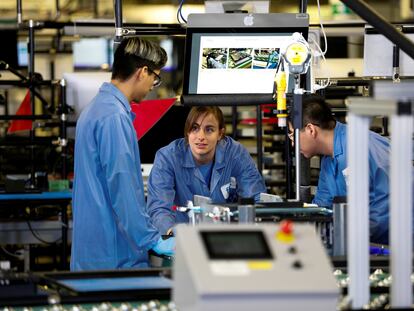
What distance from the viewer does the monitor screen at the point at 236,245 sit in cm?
254

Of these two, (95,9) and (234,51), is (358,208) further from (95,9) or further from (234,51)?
(95,9)

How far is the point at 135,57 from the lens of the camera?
452 cm

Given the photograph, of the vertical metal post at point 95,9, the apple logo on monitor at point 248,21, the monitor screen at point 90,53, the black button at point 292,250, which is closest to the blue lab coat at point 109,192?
the apple logo on monitor at point 248,21

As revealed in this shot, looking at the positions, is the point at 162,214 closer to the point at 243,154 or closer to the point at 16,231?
the point at 243,154

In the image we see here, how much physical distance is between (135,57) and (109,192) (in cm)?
61

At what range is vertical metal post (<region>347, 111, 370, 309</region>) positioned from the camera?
9.00 ft

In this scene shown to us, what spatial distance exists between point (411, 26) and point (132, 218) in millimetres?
2292

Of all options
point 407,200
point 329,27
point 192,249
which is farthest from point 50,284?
point 329,27

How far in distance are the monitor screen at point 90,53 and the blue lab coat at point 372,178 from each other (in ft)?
29.2

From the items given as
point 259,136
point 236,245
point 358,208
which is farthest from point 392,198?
point 259,136

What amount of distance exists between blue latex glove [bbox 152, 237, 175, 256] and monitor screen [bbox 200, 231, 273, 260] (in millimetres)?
1689

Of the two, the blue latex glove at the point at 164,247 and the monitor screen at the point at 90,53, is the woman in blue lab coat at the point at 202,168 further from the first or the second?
the monitor screen at the point at 90,53

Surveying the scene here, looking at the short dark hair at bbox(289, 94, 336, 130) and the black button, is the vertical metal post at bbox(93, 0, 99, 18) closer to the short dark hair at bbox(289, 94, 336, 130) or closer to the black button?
the short dark hair at bbox(289, 94, 336, 130)

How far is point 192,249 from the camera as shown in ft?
8.26
